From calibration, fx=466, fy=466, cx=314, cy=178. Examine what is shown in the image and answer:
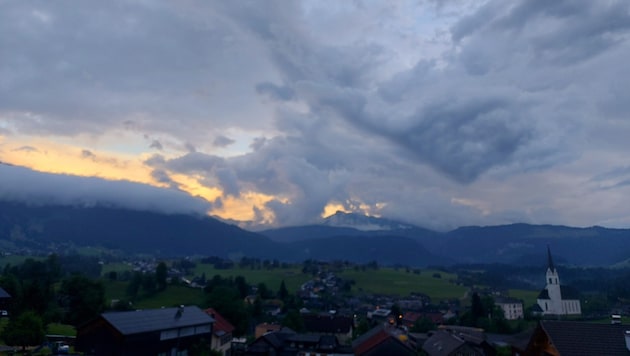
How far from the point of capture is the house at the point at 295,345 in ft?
253

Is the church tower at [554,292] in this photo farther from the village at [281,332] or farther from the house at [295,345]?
the house at [295,345]

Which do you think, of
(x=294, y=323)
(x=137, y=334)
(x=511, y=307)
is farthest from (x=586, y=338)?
(x=511, y=307)

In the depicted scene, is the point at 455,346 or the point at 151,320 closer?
the point at 151,320

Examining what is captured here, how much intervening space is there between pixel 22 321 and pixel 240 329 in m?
49.4

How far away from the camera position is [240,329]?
94000mm

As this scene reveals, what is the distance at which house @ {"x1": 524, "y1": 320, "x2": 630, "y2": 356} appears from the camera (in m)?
30.0

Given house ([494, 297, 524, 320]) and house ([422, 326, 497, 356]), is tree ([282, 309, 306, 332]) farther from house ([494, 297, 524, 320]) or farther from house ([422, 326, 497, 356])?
house ([494, 297, 524, 320])

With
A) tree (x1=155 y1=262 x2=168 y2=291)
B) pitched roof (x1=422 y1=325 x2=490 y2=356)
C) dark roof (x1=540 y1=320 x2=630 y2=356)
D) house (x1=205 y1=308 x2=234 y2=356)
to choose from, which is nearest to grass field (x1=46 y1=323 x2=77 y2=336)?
house (x1=205 y1=308 x2=234 y2=356)

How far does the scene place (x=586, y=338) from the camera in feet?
102

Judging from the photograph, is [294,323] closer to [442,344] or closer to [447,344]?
[442,344]

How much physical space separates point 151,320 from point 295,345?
3291cm

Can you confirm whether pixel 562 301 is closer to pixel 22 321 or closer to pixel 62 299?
pixel 62 299

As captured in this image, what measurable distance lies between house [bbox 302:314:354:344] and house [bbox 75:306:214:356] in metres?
51.2

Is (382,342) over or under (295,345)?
over
